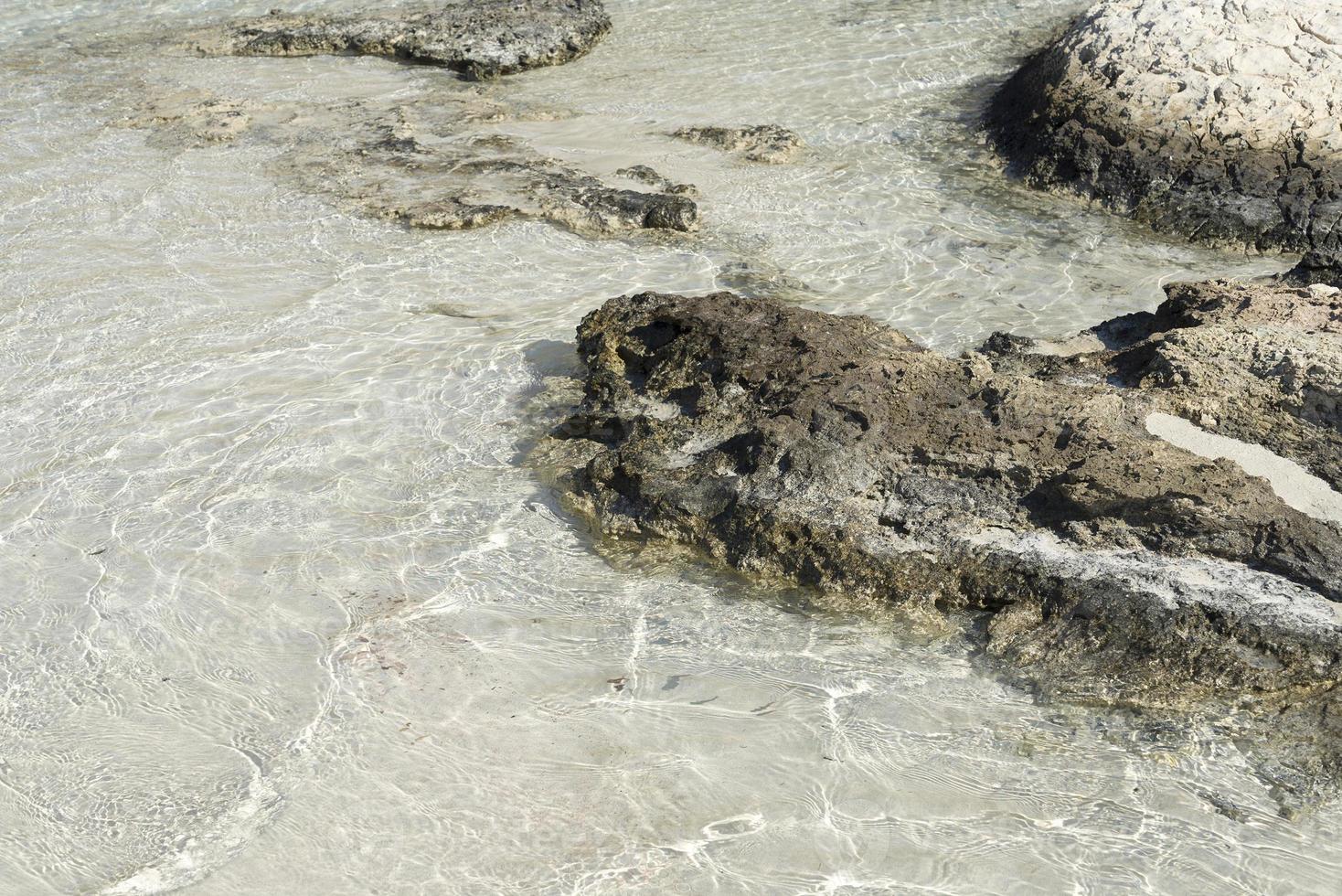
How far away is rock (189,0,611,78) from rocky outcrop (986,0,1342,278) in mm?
4566

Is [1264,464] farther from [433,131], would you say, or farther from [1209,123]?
[433,131]

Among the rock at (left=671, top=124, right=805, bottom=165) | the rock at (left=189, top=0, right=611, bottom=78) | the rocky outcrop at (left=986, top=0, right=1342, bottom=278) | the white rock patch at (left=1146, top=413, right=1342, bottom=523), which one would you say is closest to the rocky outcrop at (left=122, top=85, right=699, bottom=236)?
the rock at (left=671, top=124, right=805, bottom=165)

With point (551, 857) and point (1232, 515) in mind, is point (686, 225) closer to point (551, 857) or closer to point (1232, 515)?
point (1232, 515)

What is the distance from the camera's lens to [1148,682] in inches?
141

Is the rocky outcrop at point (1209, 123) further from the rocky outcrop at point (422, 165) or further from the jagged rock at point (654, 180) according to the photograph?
the rocky outcrop at point (422, 165)

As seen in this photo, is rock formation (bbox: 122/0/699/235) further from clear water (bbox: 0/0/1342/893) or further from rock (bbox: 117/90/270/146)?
clear water (bbox: 0/0/1342/893)

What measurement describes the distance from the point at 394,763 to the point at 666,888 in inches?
35.8

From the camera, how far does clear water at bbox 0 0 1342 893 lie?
10.3 feet

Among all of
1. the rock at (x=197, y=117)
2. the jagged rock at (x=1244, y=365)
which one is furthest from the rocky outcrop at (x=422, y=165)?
the jagged rock at (x=1244, y=365)

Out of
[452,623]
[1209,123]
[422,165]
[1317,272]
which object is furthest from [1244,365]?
[422,165]

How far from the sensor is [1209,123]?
7.57m

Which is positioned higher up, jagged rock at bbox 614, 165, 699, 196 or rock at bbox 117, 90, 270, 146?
rock at bbox 117, 90, 270, 146

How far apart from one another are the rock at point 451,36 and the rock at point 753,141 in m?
2.39

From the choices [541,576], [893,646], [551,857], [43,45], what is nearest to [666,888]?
[551,857]
